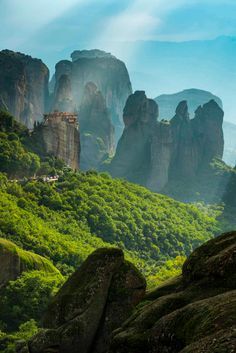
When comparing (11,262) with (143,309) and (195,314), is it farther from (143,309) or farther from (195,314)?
(195,314)

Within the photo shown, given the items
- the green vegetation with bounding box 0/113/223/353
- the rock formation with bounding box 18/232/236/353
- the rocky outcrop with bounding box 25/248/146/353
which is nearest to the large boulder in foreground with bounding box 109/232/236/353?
the rock formation with bounding box 18/232/236/353

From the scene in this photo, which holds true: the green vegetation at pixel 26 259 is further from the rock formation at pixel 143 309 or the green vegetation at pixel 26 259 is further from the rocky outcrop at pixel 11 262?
the rock formation at pixel 143 309

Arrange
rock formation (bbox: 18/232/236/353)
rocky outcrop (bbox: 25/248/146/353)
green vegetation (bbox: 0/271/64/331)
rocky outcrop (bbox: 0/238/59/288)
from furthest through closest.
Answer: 1. rocky outcrop (bbox: 0/238/59/288)
2. green vegetation (bbox: 0/271/64/331)
3. rocky outcrop (bbox: 25/248/146/353)
4. rock formation (bbox: 18/232/236/353)

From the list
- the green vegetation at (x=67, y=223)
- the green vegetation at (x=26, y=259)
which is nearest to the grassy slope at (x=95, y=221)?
the green vegetation at (x=67, y=223)

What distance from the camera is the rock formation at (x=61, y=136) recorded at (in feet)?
431

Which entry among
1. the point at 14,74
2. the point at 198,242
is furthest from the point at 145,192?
the point at 14,74

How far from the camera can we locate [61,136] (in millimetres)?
136250

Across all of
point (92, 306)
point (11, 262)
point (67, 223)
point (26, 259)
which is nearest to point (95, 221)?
point (67, 223)

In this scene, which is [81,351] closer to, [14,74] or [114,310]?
[114,310]

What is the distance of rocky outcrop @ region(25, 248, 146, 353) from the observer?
822 inches

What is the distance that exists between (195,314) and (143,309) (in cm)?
417

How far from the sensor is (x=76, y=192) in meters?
107

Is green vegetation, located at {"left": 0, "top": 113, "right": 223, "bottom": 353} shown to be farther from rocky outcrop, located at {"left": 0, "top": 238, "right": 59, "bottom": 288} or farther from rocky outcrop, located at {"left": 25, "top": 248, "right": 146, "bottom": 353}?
rocky outcrop, located at {"left": 25, "top": 248, "right": 146, "bottom": 353}

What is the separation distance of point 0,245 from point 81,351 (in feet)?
109
